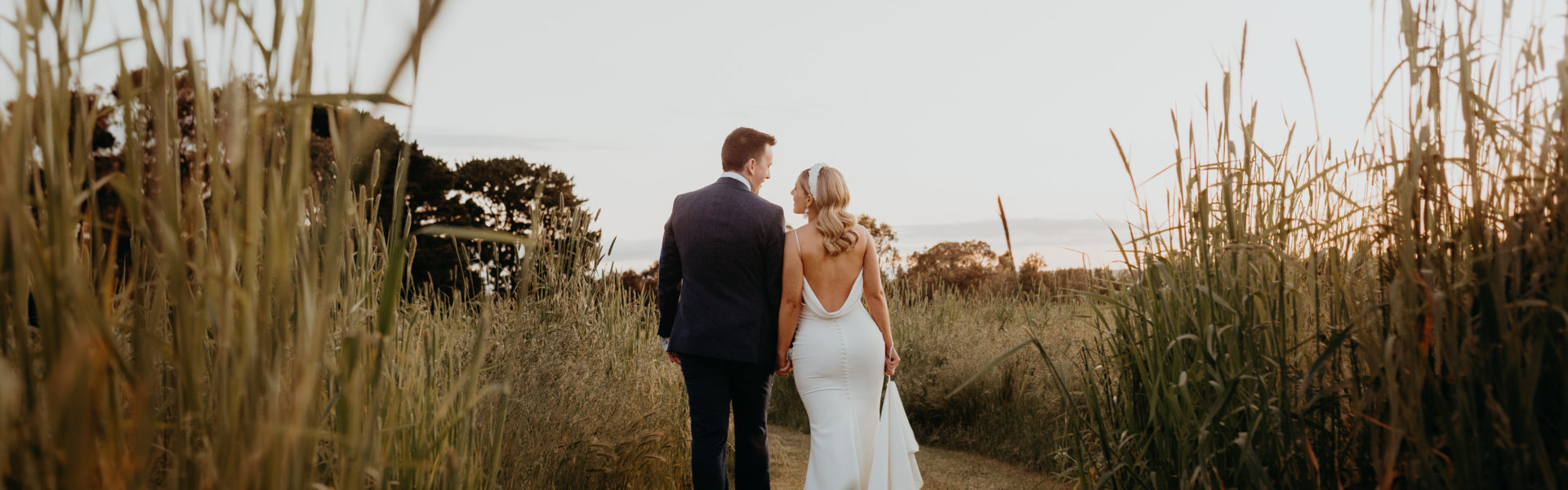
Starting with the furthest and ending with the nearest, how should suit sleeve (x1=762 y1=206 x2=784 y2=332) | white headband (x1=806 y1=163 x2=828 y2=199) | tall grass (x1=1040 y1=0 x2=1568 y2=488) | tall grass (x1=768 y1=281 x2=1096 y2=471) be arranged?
tall grass (x1=768 y1=281 x2=1096 y2=471) < white headband (x1=806 y1=163 x2=828 y2=199) < suit sleeve (x1=762 y1=206 x2=784 y2=332) < tall grass (x1=1040 y1=0 x2=1568 y2=488)

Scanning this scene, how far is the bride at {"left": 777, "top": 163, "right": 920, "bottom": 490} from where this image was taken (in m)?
4.15

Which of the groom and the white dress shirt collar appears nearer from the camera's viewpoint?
the groom

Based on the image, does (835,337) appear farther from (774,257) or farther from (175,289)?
(175,289)

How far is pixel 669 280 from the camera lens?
424cm

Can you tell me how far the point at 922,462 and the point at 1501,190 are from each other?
189 inches

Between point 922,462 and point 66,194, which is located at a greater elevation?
point 66,194

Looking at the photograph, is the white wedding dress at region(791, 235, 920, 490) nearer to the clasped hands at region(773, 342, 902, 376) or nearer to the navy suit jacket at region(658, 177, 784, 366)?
the clasped hands at region(773, 342, 902, 376)

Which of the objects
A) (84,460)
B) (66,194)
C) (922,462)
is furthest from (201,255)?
(922,462)

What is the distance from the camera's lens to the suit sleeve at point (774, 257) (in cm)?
402

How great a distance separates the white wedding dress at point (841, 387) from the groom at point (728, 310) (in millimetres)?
189

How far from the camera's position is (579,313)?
3938 millimetres

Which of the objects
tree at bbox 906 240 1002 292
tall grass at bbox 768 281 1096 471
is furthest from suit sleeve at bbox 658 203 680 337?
tree at bbox 906 240 1002 292

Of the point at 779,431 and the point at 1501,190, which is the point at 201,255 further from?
the point at 779,431

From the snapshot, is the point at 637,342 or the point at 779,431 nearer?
the point at 637,342
